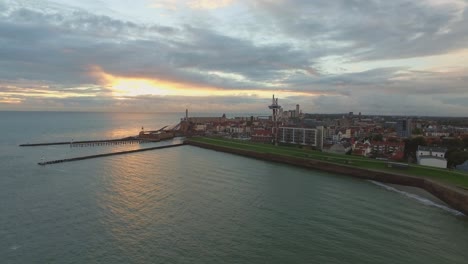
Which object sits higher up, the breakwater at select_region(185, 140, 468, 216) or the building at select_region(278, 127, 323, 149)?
the building at select_region(278, 127, 323, 149)

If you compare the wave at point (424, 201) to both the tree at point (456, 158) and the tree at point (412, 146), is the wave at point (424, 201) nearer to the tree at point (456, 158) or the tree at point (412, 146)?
the tree at point (456, 158)

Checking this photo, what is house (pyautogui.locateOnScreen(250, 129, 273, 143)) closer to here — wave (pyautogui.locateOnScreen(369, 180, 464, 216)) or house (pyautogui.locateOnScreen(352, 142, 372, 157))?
house (pyautogui.locateOnScreen(352, 142, 372, 157))

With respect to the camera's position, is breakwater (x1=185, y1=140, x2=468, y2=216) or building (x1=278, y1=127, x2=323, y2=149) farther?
building (x1=278, y1=127, x2=323, y2=149)

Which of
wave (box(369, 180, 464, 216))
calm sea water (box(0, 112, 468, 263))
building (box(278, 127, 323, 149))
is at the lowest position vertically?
wave (box(369, 180, 464, 216))

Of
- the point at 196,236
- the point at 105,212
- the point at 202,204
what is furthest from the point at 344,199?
the point at 105,212

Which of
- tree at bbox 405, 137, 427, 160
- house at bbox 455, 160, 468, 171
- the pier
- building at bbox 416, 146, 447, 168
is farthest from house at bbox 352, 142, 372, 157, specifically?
the pier

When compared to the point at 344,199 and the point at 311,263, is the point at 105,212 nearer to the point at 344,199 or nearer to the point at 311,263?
the point at 311,263

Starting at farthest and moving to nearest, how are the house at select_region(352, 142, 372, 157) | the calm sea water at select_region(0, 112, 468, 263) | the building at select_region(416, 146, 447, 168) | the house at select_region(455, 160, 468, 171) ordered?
the house at select_region(352, 142, 372, 157) < the building at select_region(416, 146, 447, 168) < the house at select_region(455, 160, 468, 171) < the calm sea water at select_region(0, 112, 468, 263)
